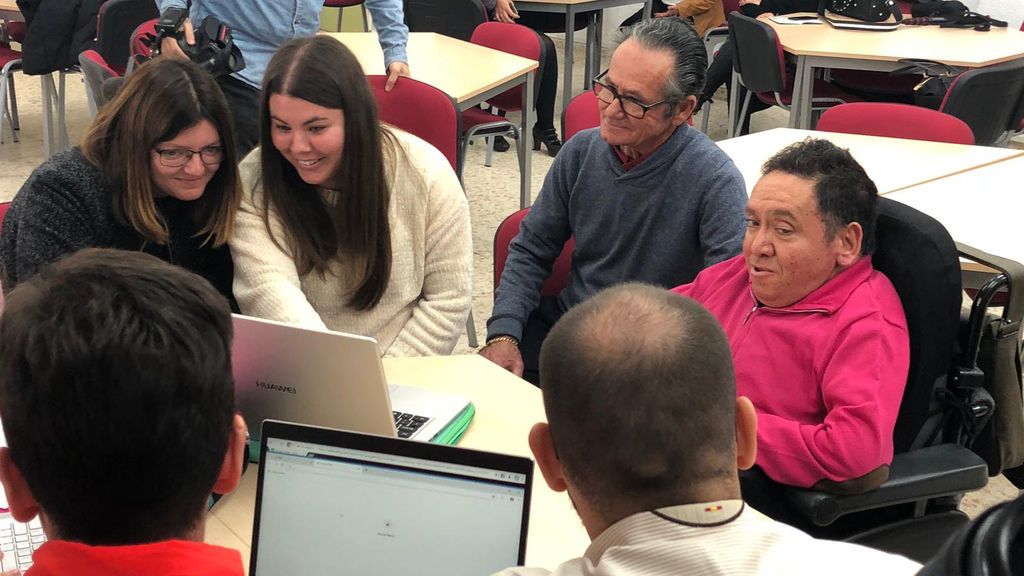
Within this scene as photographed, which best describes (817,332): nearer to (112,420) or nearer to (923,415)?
(923,415)

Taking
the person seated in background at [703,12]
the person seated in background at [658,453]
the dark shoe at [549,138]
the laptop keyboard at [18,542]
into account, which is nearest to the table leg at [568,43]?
the dark shoe at [549,138]

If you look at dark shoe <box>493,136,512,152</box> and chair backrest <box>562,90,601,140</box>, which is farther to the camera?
dark shoe <box>493,136,512,152</box>

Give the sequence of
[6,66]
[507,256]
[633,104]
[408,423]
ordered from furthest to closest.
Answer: [6,66] < [507,256] < [633,104] < [408,423]

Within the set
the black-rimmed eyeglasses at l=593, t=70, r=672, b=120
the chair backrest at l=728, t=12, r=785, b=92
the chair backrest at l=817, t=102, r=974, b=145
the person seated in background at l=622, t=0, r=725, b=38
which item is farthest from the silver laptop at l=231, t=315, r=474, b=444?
the person seated in background at l=622, t=0, r=725, b=38

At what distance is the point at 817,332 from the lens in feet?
5.93

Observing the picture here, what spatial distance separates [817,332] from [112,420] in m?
1.27

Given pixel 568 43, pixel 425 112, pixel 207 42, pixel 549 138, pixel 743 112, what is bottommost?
pixel 549 138

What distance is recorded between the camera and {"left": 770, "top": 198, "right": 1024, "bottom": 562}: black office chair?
1.70 m

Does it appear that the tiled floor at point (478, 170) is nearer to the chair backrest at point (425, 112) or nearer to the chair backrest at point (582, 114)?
the chair backrest at point (425, 112)

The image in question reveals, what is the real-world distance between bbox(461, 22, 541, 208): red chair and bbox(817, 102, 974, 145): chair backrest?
124cm

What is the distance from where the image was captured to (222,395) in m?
0.96

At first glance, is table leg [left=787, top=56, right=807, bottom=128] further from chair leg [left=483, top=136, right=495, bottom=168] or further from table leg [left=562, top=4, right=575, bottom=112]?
chair leg [left=483, top=136, right=495, bottom=168]

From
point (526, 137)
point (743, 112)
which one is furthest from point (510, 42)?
point (743, 112)

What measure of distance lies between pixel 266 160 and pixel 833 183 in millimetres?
1131
